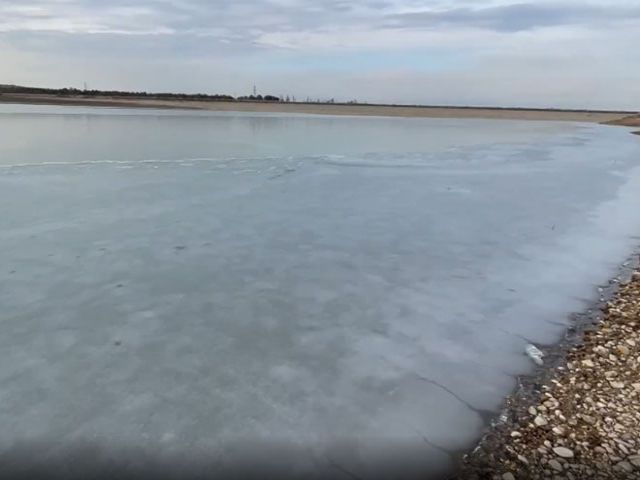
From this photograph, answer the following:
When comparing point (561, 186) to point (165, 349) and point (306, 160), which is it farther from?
point (165, 349)

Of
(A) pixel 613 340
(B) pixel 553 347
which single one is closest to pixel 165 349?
(B) pixel 553 347

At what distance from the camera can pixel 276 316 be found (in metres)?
3.83

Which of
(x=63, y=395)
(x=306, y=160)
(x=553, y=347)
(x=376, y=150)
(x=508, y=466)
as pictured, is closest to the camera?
(x=508, y=466)

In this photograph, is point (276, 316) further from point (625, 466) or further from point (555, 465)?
point (625, 466)

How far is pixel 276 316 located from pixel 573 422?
2118mm

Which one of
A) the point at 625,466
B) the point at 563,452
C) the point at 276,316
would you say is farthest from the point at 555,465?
the point at 276,316

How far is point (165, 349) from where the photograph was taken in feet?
10.7

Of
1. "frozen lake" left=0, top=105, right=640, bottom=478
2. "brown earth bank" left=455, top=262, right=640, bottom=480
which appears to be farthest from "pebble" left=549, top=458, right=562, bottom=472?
"frozen lake" left=0, top=105, right=640, bottom=478

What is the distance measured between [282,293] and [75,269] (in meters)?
2.01

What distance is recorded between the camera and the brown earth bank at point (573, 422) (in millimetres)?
2299

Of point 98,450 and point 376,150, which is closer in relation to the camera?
point 98,450

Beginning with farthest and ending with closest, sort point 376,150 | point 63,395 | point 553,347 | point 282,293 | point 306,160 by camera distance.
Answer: point 376,150 < point 306,160 < point 282,293 < point 553,347 < point 63,395

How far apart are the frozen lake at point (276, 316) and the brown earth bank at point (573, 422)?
0.15m

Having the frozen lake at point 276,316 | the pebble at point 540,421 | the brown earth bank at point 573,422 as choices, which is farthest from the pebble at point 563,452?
the frozen lake at point 276,316
